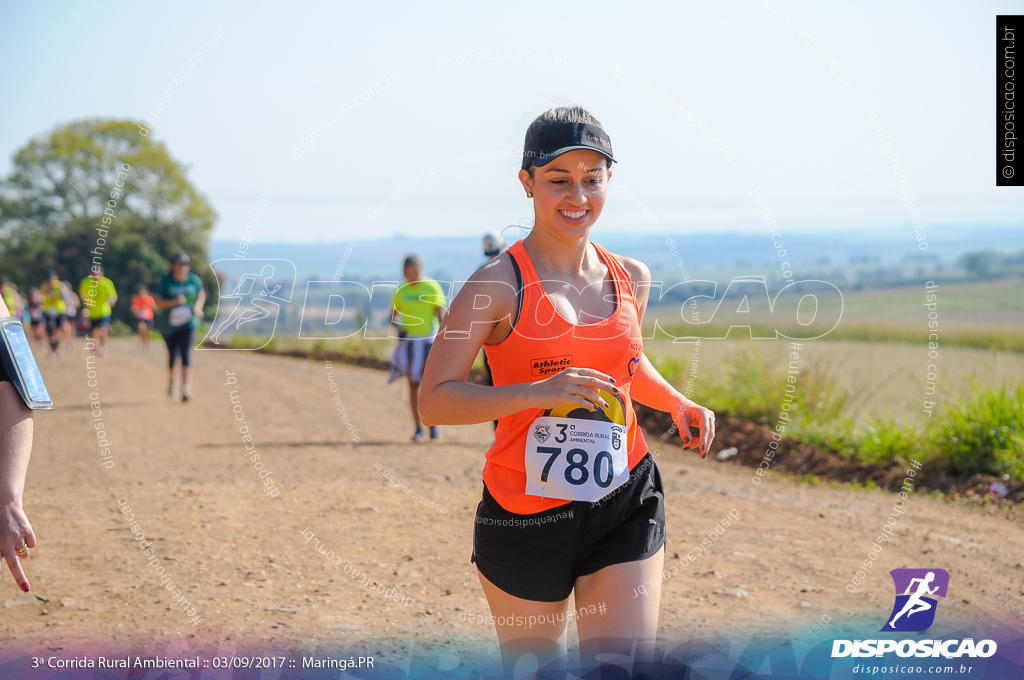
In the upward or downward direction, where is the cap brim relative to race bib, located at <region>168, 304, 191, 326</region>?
upward

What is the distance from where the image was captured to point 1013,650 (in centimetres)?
409

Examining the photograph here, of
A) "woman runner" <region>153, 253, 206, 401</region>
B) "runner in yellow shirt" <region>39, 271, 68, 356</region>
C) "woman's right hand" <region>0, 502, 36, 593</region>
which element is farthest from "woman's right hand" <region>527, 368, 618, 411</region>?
"runner in yellow shirt" <region>39, 271, 68, 356</region>

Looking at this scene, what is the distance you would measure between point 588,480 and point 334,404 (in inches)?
412

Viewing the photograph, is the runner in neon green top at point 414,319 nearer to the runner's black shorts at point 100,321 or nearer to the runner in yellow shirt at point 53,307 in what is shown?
Answer: the runner's black shorts at point 100,321

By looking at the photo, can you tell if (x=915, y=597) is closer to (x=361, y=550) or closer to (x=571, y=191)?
(x=361, y=550)

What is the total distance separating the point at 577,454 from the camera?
2.52 m

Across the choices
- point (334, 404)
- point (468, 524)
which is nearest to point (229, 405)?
point (334, 404)

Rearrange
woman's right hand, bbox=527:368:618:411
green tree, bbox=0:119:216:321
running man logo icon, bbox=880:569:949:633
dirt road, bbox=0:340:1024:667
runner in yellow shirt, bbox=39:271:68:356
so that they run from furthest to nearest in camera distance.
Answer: green tree, bbox=0:119:216:321 → runner in yellow shirt, bbox=39:271:68:356 → running man logo icon, bbox=880:569:949:633 → dirt road, bbox=0:340:1024:667 → woman's right hand, bbox=527:368:618:411

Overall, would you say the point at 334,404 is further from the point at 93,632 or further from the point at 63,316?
the point at 63,316

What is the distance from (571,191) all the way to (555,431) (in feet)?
2.33

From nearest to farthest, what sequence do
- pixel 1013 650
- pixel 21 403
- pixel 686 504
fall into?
pixel 21 403 → pixel 1013 650 → pixel 686 504

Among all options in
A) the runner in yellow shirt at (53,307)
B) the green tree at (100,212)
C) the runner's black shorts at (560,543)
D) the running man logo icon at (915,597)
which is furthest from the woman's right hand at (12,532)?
the green tree at (100,212)

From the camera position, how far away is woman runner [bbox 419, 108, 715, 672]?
2.43 metres

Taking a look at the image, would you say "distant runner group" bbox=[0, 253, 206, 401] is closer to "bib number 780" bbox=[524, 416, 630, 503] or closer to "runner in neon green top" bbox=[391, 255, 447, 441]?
"bib number 780" bbox=[524, 416, 630, 503]
